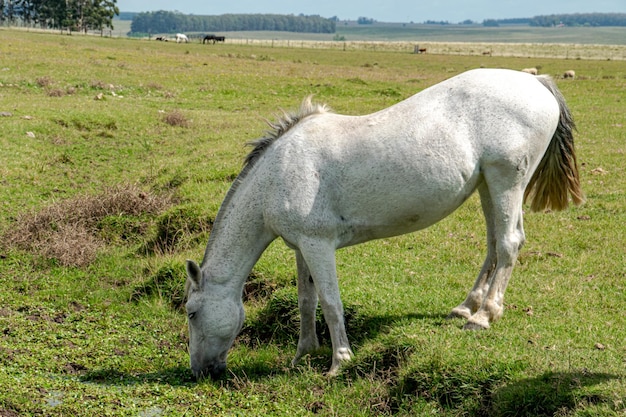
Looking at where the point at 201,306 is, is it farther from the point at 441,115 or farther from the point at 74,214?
the point at 74,214

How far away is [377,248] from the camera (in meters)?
10.4

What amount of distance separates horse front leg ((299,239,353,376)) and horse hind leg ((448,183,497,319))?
1.43m

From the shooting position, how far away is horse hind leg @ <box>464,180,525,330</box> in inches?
283

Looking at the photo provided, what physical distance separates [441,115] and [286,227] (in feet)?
6.17

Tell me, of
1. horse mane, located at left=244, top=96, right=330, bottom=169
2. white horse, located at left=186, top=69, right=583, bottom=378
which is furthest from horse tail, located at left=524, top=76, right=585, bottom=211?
horse mane, located at left=244, top=96, right=330, bottom=169

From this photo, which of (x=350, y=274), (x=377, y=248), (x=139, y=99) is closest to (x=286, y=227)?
(x=350, y=274)

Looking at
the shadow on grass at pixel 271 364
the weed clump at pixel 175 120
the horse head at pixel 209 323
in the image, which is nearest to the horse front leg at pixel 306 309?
the shadow on grass at pixel 271 364

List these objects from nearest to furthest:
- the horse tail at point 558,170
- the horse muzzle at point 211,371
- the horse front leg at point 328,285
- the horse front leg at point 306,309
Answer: the horse front leg at point 328,285, the horse muzzle at point 211,371, the horse front leg at point 306,309, the horse tail at point 558,170

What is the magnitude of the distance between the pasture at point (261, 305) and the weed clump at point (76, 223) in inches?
1.1

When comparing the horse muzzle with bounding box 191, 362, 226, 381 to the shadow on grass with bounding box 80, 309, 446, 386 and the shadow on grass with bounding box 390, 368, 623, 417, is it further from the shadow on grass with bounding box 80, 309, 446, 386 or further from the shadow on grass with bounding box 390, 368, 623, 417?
the shadow on grass with bounding box 390, 368, 623, 417

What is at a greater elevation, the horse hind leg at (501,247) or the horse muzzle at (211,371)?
the horse hind leg at (501,247)

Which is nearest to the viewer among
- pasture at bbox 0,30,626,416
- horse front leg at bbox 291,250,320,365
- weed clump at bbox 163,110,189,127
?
pasture at bbox 0,30,626,416

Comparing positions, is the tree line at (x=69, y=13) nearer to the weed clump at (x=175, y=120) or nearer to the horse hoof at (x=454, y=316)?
the weed clump at (x=175, y=120)

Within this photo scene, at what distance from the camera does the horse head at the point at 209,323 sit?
22.6 ft
